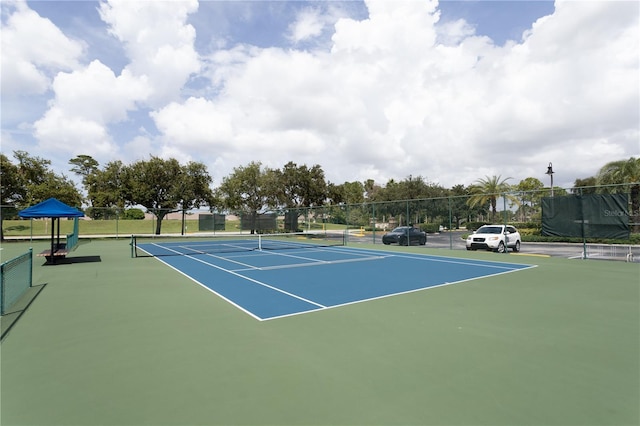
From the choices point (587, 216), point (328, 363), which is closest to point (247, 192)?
point (587, 216)

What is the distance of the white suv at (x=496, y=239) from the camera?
19.4 m

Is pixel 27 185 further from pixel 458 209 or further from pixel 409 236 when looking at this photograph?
pixel 458 209

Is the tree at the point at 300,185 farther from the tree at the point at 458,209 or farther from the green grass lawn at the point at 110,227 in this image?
the tree at the point at 458,209

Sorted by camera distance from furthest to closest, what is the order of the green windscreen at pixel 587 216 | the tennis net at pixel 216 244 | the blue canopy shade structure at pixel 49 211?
the tennis net at pixel 216 244 < the green windscreen at pixel 587 216 < the blue canopy shade structure at pixel 49 211

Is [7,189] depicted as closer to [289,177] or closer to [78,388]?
[289,177]

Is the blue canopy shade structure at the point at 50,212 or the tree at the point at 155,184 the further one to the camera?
the tree at the point at 155,184

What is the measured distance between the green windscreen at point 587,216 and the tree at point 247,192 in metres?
29.9

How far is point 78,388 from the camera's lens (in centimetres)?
383

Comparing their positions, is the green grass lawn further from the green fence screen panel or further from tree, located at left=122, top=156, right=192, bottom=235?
the green fence screen panel

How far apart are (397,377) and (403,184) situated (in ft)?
167

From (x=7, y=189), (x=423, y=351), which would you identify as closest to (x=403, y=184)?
(x=7, y=189)

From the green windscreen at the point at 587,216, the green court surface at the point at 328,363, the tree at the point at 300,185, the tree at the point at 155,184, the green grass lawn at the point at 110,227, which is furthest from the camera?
the tree at the point at 300,185

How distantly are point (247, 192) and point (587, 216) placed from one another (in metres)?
34.4

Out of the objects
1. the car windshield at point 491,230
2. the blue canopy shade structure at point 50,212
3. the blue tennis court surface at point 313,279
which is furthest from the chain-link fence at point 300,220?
the blue canopy shade structure at point 50,212
